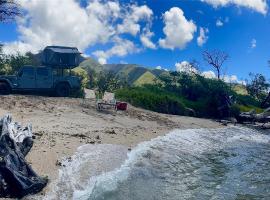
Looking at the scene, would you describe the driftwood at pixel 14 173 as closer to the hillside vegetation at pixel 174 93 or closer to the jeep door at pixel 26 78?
the jeep door at pixel 26 78

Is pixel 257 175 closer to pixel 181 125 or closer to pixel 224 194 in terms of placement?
pixel 224 194

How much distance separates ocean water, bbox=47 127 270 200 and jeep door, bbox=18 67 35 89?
13005 mm

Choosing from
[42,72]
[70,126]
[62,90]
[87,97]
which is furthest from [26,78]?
[70,126]

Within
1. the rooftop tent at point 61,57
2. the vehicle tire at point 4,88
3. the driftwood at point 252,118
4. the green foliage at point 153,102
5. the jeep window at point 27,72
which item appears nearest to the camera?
the vehicle tire at point 4,88

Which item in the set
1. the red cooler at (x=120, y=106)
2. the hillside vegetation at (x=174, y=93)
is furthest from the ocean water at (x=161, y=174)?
the hillside vegetation at (x=174, y=93)

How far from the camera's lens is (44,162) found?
10.7 metres

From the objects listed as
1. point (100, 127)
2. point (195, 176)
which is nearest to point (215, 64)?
point (100, 127)

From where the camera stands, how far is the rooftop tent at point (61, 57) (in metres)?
31.6

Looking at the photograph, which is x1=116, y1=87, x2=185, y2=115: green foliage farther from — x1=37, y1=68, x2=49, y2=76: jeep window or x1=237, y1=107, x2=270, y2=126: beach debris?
x1=37, y1=68, x2=49, y2=76: jeep window

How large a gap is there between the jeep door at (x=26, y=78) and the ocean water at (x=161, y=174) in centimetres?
1301

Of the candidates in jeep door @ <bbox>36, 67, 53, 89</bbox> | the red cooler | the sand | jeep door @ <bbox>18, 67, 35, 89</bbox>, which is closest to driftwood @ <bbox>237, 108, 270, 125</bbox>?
the sand

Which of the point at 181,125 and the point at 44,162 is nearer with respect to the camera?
the point at 44,162

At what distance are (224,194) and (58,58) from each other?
2338 cm

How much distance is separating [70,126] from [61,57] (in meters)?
15.5
